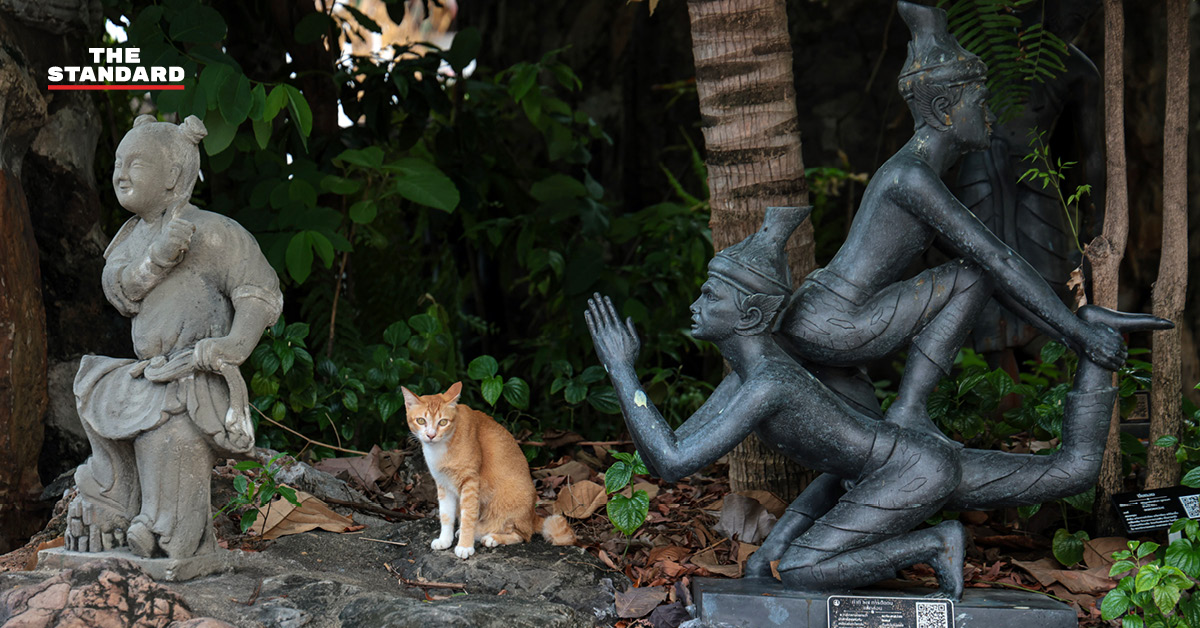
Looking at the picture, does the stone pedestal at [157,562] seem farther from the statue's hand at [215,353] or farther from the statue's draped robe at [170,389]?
the statue's hand at [215,353]

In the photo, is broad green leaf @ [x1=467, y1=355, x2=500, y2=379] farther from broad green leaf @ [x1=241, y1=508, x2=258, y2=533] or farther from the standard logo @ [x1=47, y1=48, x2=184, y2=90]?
the standard logo @ [x1=47, y1=48, x2=184, y2=90]

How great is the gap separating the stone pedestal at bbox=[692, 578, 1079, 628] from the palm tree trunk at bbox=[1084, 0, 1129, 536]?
74 cm

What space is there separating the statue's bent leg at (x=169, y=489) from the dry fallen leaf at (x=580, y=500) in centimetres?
139

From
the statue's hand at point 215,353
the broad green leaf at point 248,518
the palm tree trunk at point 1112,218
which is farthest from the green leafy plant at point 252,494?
the palm tree trunk at point 1112,218

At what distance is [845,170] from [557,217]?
7.84 feet

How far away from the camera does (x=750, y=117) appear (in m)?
3.75

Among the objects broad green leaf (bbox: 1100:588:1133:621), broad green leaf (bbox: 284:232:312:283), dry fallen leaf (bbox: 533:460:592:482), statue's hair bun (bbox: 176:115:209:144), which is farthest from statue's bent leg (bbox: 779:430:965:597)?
broad green leaf (bbox: 284:232:312:283)

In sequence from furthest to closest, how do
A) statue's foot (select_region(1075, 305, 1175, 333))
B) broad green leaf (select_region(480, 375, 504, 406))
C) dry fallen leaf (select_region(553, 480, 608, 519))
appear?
broad green leaf (select_region(480, 375, 504, 406)) < dry fallen leaf (select_region(553, 480, 608, 519)) < statue's foot (select_region(1075, 305, 1175, 333))

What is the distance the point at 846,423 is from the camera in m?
3.05

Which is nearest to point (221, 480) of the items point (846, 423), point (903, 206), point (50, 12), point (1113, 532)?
point (50, 12)

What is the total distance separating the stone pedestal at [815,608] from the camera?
2945 millimetres

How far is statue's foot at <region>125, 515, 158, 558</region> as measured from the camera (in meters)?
3.13

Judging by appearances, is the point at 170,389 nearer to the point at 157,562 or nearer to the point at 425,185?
the point at 157,562

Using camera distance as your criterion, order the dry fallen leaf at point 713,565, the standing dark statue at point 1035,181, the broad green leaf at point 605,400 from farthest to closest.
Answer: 1. the broad green leaf at point 605,400
2. the standing dark statue at point 1035,181
3. the dry fallen leaf at point 713,565
